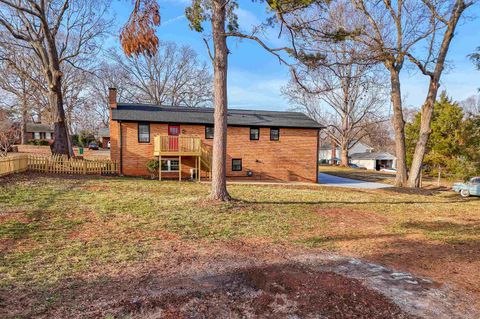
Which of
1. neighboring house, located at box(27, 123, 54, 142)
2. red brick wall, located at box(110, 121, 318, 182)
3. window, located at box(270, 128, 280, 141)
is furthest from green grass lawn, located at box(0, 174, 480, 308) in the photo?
neighboring house, located at box(27, 123, 54, 142)

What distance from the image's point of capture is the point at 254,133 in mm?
20172

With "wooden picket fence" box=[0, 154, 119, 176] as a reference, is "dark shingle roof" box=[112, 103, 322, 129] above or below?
above

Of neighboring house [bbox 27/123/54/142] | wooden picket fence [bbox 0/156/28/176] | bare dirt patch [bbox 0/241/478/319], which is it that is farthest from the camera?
neighboring house [bbox 27/123/54/142]

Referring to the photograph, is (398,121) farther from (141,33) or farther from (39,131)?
(39,131)

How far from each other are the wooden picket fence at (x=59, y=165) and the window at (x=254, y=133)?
29.9ft

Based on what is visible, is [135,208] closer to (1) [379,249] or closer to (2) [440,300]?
(1) [379,249]

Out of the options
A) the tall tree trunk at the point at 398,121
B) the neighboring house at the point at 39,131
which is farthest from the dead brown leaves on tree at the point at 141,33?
the neighboring house at the point at 39,131

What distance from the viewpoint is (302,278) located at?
4137mm

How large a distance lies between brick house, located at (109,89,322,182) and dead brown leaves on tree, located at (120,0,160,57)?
8.59m

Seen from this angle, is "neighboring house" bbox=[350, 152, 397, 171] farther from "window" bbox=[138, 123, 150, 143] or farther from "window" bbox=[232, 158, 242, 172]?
"window" bbox=[138, 123, 150, 143]

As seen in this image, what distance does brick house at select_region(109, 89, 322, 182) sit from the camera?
58.0ft

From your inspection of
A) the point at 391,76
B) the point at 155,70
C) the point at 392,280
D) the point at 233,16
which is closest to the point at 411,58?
the point at 391,76

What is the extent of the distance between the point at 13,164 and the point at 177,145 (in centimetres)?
797

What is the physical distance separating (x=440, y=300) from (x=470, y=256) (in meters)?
2.53
